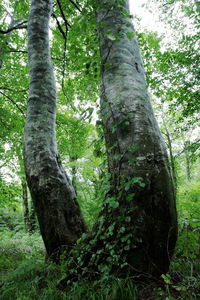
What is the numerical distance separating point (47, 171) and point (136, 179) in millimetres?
1228

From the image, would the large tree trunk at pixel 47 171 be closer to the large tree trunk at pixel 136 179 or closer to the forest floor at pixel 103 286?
the forest floor at pixel 103 286

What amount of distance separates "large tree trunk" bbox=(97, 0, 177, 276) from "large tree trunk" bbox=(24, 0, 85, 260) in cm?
64

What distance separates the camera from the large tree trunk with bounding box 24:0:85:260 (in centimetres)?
208

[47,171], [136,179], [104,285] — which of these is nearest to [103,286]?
[104,285]

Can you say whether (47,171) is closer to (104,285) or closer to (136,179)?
(136,179)

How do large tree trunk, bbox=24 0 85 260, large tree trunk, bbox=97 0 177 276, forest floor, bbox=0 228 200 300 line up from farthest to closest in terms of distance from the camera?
large tree trunk, bbox=24 0 85 260 < large tree trunk, bbox=97 0 177 276 < forest floor, bbox=0 228 200 300

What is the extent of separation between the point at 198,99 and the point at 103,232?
3.83 m

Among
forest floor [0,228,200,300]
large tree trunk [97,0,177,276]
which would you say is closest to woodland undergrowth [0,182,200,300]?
forest floor [0,228,200,300]

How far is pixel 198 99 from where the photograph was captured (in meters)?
4.08

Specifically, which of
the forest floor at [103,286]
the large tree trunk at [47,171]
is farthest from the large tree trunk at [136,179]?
the large tree trunk at [47,171]

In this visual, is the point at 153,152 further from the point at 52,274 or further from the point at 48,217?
the point at 52,274

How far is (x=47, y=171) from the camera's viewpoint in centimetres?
223

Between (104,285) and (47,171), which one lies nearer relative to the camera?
(104,285)

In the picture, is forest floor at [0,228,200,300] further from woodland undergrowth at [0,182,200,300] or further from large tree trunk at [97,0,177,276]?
large tree trunk at [97,0,177,276]
